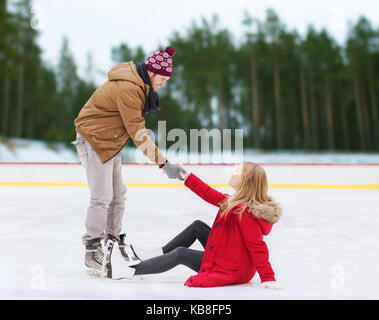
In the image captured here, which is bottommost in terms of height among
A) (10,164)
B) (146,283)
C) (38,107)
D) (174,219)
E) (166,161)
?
(146,283)

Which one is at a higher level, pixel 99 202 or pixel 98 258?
pixel 99 202

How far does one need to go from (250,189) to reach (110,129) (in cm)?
68

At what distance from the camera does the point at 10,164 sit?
634cm

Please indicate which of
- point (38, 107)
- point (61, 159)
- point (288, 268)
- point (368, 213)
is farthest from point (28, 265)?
point (38, 107)

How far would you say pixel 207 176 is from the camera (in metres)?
6.30

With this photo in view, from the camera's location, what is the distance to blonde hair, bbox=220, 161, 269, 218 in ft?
5.83

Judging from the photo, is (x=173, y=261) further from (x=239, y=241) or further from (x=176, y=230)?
(x=176, y=230)

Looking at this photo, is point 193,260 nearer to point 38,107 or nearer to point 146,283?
point 146,283

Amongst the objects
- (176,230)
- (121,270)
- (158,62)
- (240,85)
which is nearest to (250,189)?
(121,270)

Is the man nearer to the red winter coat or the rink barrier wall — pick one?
the red winter coat

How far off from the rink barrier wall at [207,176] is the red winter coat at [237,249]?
4.21m

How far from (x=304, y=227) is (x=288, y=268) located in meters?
1.18

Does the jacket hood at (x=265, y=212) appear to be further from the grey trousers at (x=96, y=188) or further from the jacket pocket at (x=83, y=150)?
the jacket pocket at (x=83, y=150)

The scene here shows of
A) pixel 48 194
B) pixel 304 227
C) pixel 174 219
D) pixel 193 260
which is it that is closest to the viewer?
pixel 193 260
